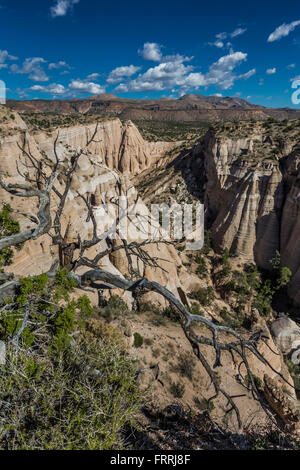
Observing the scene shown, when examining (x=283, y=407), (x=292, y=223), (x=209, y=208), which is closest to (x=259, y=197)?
(x=292, y=223)

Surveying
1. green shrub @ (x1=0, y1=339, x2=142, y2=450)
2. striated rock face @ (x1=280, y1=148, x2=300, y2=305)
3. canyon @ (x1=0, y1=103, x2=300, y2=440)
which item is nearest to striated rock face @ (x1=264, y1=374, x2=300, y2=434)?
canyon @ (x1=0, y1=103, x2=300, y2=440)

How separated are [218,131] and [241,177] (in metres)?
10.2

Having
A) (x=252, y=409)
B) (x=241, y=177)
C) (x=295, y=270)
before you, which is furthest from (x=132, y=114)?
(x=252, y=409)

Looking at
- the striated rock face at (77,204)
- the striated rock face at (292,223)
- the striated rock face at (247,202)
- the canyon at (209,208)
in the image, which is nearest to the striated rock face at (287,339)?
the canyon at (209,208)

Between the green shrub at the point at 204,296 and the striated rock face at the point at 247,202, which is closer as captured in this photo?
the green shrub at the point at 204,296

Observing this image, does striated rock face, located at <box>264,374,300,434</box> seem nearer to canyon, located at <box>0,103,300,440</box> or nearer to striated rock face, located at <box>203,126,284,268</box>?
canyon, located at <box>0,103,300,440</box>

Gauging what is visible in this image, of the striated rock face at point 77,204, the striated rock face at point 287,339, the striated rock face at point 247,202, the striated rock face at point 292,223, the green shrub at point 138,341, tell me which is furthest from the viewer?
the striated rock face at point 247,202

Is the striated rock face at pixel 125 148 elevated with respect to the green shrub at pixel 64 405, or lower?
elevated

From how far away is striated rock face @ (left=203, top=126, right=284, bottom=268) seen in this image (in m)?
25.0

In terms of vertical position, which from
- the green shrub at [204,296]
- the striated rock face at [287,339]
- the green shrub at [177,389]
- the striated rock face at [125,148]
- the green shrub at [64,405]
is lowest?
the striated rock face at [287,339]

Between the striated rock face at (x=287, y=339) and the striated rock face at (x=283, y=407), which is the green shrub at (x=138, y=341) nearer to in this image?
the striated rock face at (x=283, y=407)

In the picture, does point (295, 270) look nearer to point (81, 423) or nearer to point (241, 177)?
point (241, 177)

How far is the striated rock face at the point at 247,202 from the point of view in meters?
25.0

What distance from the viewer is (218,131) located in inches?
1321
